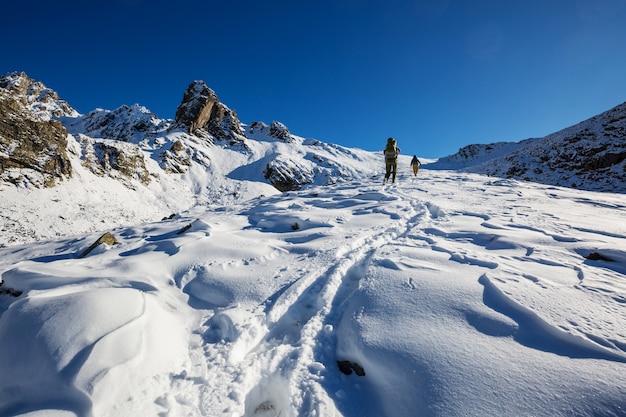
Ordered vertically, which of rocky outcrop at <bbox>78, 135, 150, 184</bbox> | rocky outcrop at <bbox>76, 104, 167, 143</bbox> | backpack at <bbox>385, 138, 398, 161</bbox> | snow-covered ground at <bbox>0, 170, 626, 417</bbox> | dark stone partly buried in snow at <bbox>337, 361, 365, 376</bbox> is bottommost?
dark stone partly buried in snow at <bbox>337, 361, 365, 376</bbox>

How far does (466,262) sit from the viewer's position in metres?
4.05

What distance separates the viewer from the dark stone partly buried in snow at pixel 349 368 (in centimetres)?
236

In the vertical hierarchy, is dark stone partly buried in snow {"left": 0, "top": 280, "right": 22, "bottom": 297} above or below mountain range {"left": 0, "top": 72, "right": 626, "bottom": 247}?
below

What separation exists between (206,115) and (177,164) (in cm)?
2058

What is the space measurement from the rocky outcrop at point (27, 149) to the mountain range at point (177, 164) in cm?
7

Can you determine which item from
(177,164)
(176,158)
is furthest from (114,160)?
(176,158)

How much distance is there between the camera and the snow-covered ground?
1894 mm

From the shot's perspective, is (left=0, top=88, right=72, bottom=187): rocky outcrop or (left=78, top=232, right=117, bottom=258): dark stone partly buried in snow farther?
(left=0, top=88, right=72, bottom=187): rocky outcrop

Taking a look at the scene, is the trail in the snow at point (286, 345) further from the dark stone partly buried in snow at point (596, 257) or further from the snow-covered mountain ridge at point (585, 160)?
the snow-covered mountain ridge at point (585, 160)

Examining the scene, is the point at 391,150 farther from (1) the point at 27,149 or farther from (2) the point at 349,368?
(1) the point at 27,149

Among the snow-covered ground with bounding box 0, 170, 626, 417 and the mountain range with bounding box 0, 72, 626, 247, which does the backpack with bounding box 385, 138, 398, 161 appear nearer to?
the mountain range with bounding box 0, 72, 626, 247

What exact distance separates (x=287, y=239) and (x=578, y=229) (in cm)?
619

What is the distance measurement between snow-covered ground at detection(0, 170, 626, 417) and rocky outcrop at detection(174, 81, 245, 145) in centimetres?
5097

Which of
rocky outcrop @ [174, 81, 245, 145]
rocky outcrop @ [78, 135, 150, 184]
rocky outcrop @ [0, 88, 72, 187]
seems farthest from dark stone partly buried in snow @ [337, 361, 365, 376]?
rocky outcrop @ [174, 81, 245, 145]
